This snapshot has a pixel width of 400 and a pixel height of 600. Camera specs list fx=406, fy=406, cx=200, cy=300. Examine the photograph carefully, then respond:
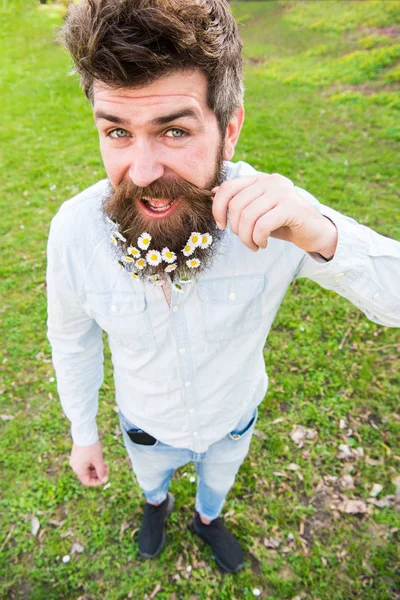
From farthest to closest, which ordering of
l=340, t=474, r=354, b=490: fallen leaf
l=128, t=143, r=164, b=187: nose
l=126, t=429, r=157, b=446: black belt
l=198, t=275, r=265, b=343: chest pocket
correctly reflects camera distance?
l=340, t=474, r=354, b=490: fallen leaf → l=126, t=429, r=157, b=446: black belt → l=198, t=275, r=265, b=343: chest pocket → l=128, t=143, r=164, b=187: nose

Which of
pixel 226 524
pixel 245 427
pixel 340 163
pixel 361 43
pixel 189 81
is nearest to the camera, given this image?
pixel 189 81

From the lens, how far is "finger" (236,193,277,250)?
4.14ft

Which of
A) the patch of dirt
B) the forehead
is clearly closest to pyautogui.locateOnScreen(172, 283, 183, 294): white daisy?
the forehead

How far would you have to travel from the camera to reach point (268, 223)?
125 cm

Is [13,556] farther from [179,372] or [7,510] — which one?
[179,372]

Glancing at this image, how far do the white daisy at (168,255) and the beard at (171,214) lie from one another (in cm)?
2

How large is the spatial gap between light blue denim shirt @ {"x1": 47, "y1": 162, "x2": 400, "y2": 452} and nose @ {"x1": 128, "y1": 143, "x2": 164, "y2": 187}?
0.38 metres

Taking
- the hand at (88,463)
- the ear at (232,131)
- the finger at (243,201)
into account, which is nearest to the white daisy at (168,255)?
the finger at (243,201)

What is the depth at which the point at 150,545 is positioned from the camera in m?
3.01

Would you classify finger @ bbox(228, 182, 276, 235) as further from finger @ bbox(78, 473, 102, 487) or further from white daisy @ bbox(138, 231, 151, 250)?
finger @ bbox(78, 473, 102, 487)

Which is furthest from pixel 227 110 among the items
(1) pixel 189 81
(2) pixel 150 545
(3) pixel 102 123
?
(2) pixel 150 545

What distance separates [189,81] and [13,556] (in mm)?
3484

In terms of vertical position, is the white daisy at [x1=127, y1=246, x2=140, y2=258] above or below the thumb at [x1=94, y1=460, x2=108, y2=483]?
above

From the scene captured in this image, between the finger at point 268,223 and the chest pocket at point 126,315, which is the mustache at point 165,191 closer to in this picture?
the finger at point 268,223
